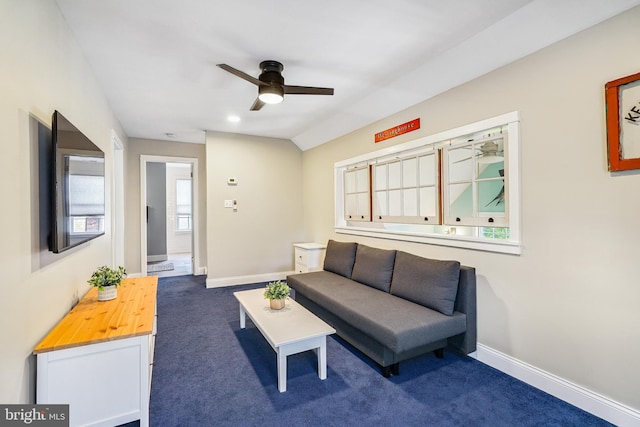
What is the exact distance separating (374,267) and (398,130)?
5.03 ft

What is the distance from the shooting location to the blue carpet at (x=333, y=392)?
179 cm

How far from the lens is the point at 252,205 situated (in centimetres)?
507

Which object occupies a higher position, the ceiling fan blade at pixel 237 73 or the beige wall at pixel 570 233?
the ceiling fan blade at pixel 237 73

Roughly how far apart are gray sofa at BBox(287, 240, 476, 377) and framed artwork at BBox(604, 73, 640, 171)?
117 centimetres

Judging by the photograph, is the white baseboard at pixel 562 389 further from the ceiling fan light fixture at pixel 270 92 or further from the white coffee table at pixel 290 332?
the ceiling fan light fixture at pixel 270 92

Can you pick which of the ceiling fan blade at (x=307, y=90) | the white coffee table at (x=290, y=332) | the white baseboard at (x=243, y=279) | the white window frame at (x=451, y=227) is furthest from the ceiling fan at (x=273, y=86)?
the white baseboard at (x=243, y=279)

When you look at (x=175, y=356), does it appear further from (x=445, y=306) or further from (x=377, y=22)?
(x=377, y=22)

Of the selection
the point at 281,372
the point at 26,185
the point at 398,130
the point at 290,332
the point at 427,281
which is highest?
the point at 398,130

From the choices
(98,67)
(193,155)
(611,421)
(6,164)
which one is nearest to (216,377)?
(6,164)

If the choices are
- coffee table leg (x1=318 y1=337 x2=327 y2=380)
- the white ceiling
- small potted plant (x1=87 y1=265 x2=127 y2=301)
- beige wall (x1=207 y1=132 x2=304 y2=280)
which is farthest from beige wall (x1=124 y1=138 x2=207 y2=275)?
coffee table leg (x1=318 y1=337 x2=327 y2=380)

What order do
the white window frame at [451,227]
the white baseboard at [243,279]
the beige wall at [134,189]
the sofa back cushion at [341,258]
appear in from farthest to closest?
1. the beige wall at [134,189]
2. the white baseboard at [243,279]
3. the sofa back cushion at [341,258]
4. the white window frame at [451,227]

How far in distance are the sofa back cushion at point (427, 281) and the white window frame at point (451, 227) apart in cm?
26

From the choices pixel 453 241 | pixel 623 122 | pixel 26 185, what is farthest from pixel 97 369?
pixel 623 122

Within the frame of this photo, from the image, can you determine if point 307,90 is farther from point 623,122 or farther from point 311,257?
point 311,257
